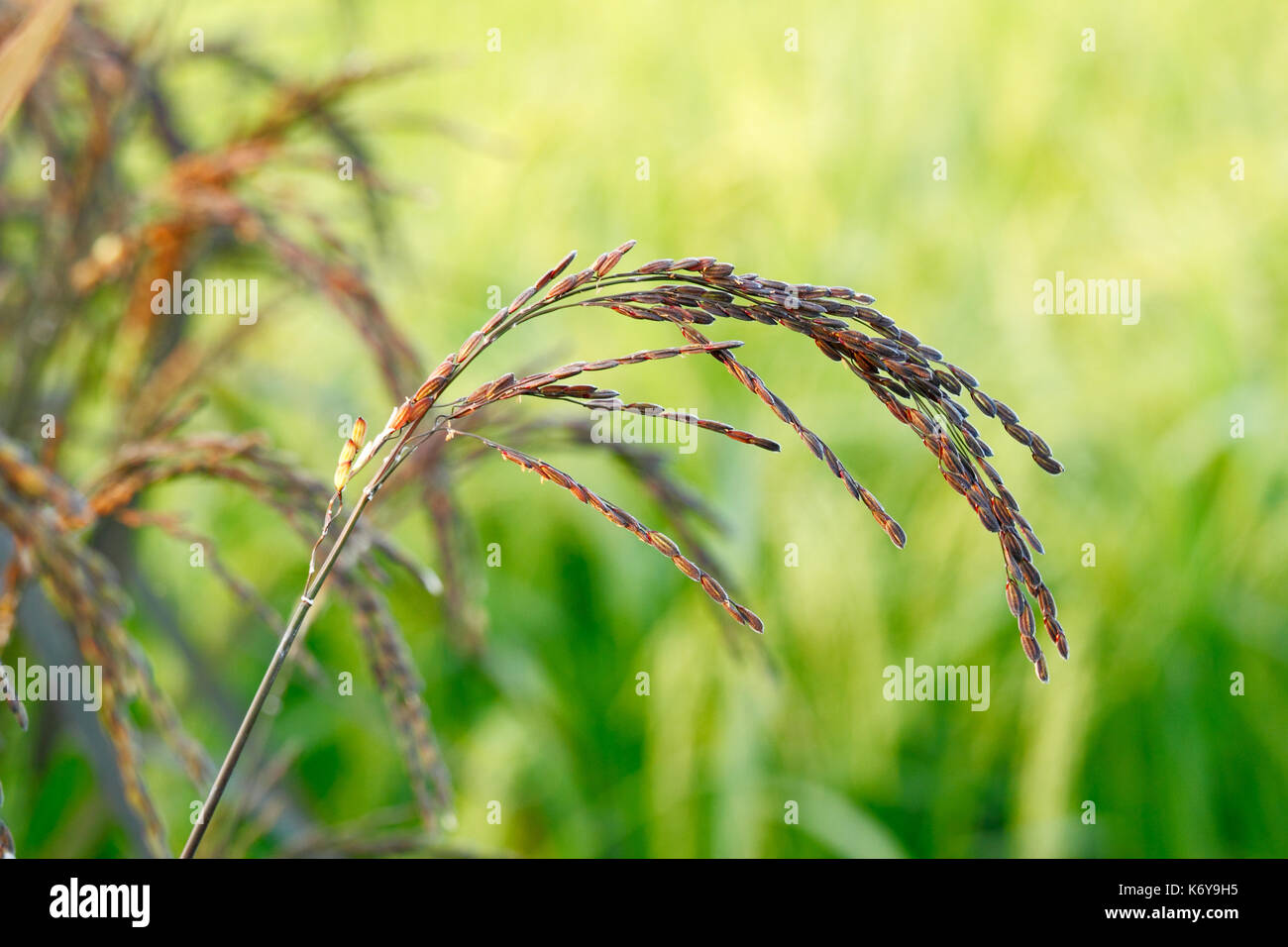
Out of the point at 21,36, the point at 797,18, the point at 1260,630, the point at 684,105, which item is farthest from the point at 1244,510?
the point at 797,18

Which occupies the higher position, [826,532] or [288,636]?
[826,532]

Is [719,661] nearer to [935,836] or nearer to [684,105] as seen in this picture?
[935,836]

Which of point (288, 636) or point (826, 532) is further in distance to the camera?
point (826, 532)

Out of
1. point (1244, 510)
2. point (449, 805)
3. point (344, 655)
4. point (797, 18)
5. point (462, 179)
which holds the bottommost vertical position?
point (449, 805)

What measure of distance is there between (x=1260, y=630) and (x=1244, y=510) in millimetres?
194

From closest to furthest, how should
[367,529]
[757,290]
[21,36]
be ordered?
[757,290], [21,36], [367,529]

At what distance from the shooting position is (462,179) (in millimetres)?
3086

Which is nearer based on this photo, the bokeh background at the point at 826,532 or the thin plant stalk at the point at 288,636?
the thin plant stalk at the point at 288,636

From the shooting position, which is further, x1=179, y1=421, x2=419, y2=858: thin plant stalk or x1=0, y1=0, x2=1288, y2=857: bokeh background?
x1=0, y1=0, x2=1288, y2=857: bokeh background

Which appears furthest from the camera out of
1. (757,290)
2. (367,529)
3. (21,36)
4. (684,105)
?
(684,105)

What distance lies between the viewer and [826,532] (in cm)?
177

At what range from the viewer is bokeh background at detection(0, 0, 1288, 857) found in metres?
1.58

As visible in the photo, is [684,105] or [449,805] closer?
[449,805]

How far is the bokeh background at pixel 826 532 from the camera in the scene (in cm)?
158
